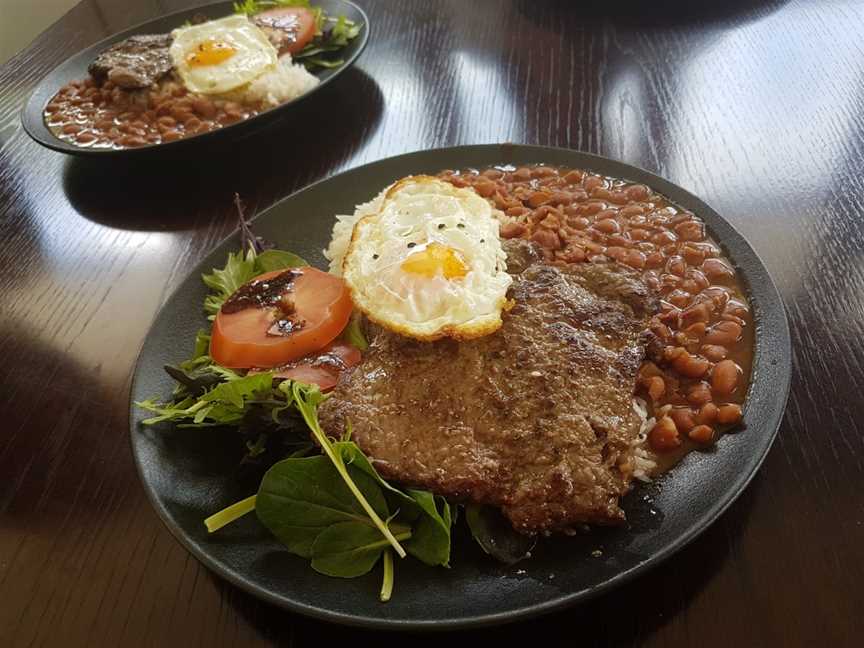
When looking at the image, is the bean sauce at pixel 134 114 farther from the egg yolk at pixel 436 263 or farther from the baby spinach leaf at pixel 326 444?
the baby spinach leaf at pixel 326 444

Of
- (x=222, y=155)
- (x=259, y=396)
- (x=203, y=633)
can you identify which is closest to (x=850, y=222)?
(x=259, y=396)

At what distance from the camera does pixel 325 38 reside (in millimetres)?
4531

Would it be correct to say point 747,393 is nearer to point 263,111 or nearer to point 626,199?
point 626,199

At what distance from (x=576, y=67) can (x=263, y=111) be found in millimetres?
1905

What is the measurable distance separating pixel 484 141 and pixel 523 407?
2.22 metres

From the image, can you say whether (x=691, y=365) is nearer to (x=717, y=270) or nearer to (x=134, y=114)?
(x=717, y=270)

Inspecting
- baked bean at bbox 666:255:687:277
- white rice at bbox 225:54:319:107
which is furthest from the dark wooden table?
baked bean at bbox 666:255:687:277

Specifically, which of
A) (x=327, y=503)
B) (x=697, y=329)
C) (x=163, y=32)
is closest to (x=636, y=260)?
(x=697, y=329)

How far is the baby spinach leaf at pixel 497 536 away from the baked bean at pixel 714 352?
86 cm

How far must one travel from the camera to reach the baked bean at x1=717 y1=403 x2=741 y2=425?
6.62 feet

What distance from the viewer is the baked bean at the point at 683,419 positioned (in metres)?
2.07

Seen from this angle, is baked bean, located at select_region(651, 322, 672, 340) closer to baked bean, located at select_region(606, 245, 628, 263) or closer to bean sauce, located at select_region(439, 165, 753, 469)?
bean sauce, located at select_region(439, 165, 753, 469)

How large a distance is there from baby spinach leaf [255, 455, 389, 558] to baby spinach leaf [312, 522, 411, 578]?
0.02 meters

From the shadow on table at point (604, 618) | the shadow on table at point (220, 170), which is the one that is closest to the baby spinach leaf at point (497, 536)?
the shadow on table at point (604, 618)
